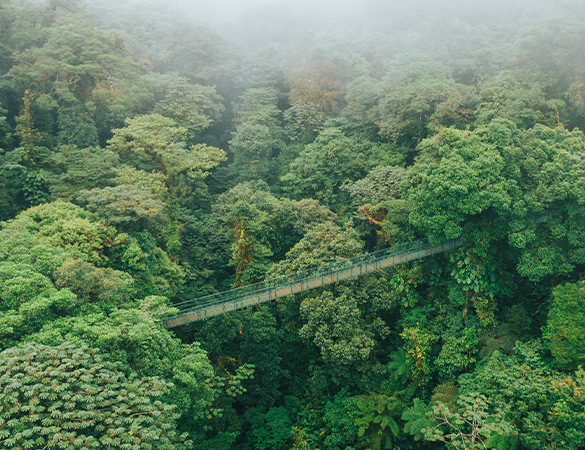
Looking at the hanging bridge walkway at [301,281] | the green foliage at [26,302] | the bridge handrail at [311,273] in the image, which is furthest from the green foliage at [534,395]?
the green foliage at [26,302]

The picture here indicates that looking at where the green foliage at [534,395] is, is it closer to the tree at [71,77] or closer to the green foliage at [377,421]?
the green foliage at [377,421]

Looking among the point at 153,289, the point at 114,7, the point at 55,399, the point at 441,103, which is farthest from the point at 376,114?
the point at 114,7

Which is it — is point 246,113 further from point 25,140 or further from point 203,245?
point 25,140

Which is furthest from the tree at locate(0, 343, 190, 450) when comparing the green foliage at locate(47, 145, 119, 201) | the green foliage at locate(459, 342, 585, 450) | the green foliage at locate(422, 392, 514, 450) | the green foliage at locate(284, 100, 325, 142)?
the green foliage at locate(284, 100, 325, 142)

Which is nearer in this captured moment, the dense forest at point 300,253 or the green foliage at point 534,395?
the dense forest at point 300,253

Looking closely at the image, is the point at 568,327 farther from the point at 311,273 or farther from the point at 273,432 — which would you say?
the point at 273,432

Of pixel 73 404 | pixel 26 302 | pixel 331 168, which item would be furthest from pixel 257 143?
pixel 73 404
